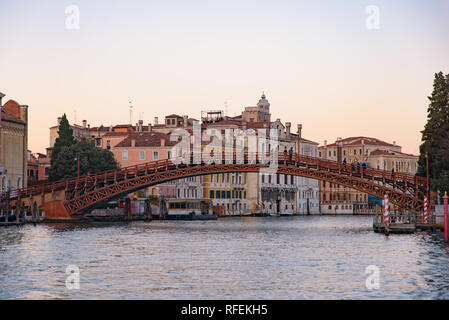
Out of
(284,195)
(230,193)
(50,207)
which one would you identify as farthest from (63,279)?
(284,195)

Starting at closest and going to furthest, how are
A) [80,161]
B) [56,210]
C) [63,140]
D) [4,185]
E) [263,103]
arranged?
[56,210], [4,185], [80,161], [63,140], [263,103]

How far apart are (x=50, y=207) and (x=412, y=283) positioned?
1470 inches

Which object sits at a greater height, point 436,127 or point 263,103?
point 263,103

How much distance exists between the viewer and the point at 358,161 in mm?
126688

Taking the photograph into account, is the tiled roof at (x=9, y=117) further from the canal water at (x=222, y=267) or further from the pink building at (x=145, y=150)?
the canal water at (x=222, y=267)

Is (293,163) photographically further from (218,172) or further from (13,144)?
(13,144)

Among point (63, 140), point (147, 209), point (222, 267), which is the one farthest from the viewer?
point (63, 140)

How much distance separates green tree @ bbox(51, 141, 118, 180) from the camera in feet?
226

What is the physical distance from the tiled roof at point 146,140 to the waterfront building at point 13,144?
1835cm

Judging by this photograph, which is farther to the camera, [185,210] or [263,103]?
[263,103]

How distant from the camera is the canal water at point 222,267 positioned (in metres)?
20.8

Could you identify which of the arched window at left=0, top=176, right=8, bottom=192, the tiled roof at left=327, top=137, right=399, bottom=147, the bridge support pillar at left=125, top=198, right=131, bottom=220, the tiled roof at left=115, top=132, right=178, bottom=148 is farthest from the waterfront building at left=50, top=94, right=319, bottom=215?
the tiled roof at left=327, top=137, right=399, bottom=147

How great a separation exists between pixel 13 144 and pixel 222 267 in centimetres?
3831

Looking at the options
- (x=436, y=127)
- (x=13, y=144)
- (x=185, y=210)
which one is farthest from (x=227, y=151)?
(x=436, y=127)
